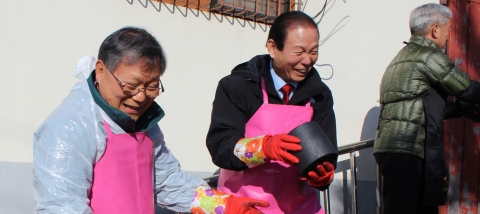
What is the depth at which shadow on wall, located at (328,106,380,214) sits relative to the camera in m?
5.40

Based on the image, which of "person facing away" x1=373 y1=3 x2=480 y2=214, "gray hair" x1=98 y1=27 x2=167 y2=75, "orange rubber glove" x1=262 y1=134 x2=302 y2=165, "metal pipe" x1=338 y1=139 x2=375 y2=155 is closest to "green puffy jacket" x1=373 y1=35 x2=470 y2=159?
"person facing away" x1=373 y1=3 x2=480 y2=214

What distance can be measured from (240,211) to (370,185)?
3.09 meters

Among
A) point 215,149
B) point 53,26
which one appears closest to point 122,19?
point 53,26

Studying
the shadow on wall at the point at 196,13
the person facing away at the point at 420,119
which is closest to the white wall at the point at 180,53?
the shadow on wall at the point at 196,13

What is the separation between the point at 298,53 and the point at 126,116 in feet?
3.24

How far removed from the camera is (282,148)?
2768mm

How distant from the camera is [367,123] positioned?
5.80 m

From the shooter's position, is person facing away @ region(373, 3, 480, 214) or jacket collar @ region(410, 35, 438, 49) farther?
jacket collar @ region(410, 35, 438, 49)

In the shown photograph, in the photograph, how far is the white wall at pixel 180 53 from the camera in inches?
167

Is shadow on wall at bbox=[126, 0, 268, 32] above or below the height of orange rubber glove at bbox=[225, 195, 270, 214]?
above

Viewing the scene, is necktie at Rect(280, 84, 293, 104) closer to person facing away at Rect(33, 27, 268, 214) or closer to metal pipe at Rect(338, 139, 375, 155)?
person facing away at Rect(33, 27, 268, 214)

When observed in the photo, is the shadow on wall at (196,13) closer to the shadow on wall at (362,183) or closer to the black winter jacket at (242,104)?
the shadow on wall at (362,183)

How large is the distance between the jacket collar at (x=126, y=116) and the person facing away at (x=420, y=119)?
82.6 inches

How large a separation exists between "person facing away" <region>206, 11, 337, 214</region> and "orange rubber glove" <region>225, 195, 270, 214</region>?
170mm
